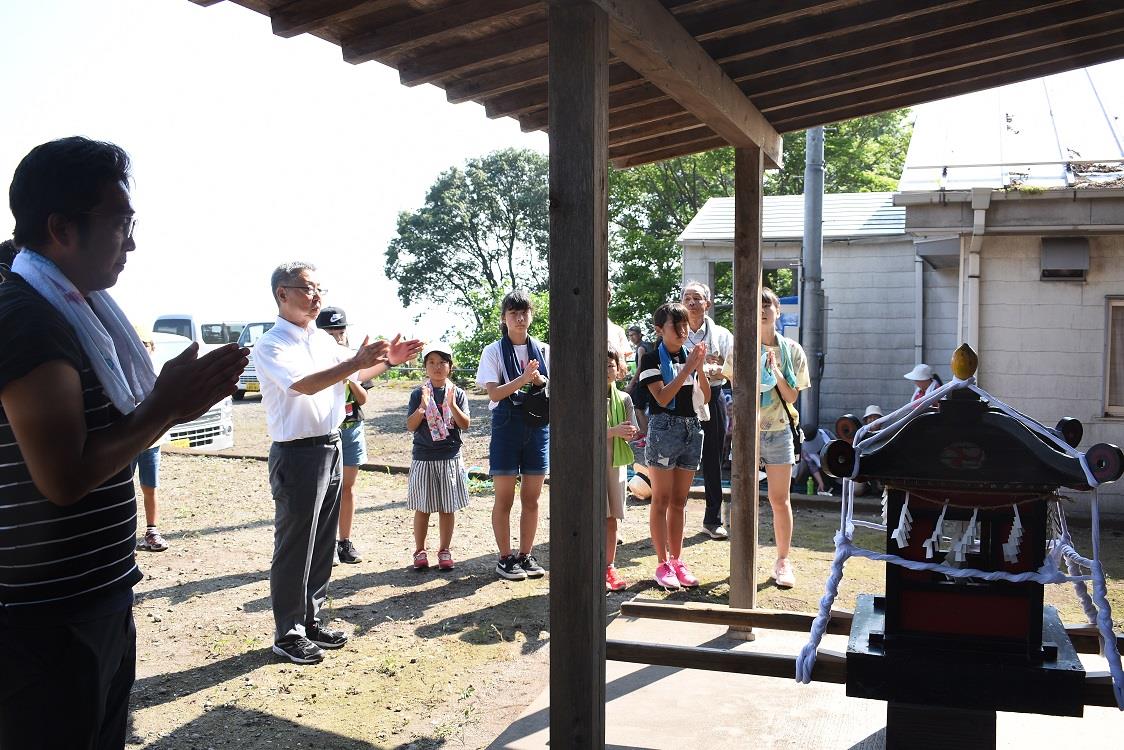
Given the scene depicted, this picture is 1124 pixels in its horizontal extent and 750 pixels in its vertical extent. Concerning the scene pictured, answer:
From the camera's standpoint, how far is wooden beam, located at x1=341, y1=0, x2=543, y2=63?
305cm

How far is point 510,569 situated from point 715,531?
212 centimetres

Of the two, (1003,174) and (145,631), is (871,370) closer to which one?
(1003,174)

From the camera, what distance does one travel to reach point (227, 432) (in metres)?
12.2

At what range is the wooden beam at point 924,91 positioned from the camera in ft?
13.0

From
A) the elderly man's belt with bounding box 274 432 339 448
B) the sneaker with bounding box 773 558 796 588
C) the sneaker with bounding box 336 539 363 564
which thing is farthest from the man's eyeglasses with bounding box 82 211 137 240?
the sneaker with bounding box 336 539 363 564

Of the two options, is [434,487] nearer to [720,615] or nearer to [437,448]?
[437,448]

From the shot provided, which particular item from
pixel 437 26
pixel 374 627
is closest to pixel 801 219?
pixel 374 627

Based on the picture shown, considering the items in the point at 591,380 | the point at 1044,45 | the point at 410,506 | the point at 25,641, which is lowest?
the point at 410,506

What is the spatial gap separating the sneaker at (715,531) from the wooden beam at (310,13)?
5.57m

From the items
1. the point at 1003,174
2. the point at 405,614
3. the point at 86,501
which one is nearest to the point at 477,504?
the point at 405,614

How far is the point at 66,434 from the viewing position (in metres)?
1.71

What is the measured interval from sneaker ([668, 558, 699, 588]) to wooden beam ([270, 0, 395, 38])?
4.23 meters

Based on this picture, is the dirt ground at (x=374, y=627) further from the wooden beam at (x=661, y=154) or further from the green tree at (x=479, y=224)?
the green tree at (x=479, y=224)

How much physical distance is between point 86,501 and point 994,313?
8080 mm
